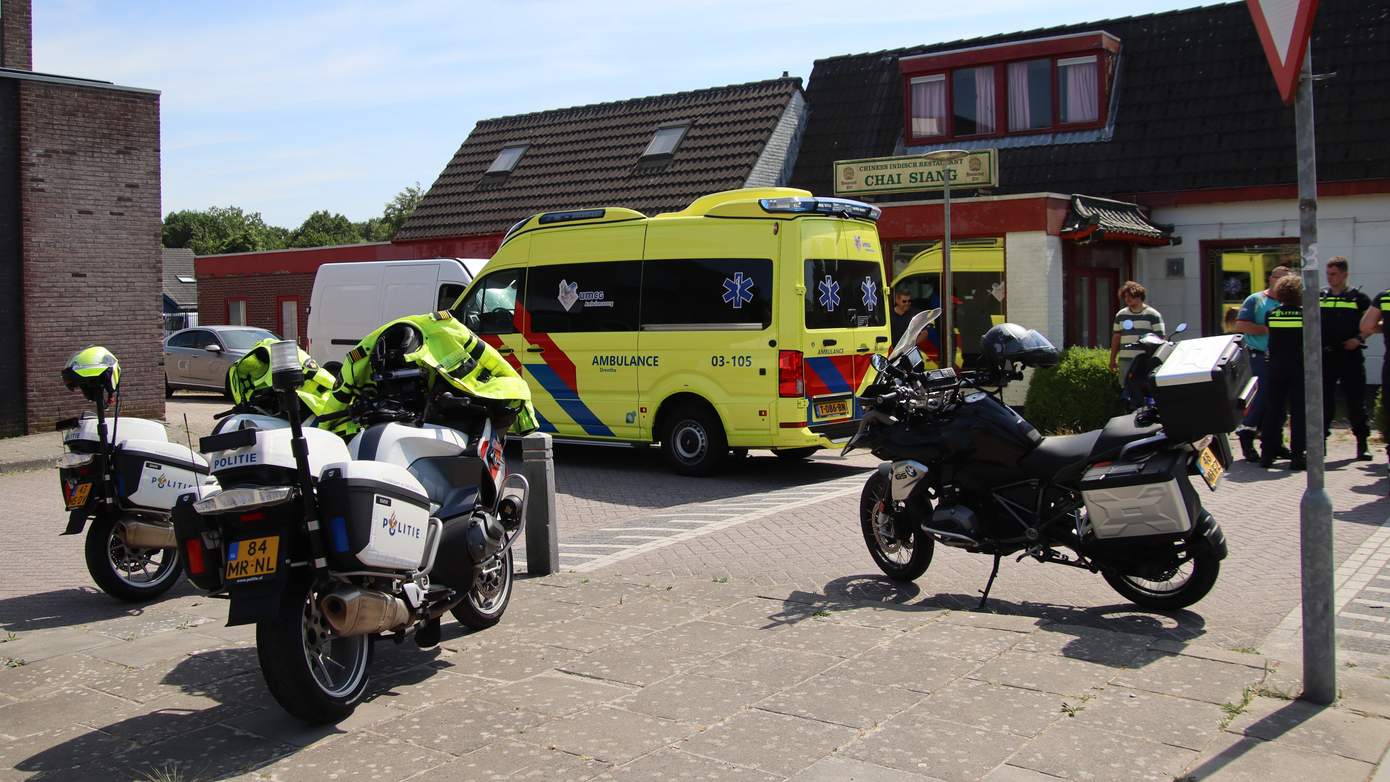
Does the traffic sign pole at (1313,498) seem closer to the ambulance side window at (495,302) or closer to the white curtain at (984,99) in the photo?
the ambulance side window at (495,302)

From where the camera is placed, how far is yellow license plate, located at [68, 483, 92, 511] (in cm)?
730

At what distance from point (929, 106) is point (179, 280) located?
55.6 metres

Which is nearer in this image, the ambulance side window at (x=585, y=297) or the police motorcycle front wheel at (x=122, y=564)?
the police motorcycle front wheel at (x=122, y=564)

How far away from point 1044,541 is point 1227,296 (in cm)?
1451

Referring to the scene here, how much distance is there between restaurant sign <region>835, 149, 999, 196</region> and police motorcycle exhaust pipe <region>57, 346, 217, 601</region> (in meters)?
13.0

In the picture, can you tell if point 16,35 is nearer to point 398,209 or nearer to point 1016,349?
point 1016,349

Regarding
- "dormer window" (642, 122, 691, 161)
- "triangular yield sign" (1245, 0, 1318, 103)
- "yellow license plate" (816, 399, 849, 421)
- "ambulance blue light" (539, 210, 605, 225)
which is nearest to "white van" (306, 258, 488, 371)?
"ambulance blue light" (539, 210, 605, 225)

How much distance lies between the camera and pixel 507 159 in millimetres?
27812

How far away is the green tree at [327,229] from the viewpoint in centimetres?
9094

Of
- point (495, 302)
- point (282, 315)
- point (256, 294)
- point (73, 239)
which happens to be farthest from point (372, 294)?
point (256, 294)

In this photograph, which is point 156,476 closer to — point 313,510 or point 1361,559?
point 313,510

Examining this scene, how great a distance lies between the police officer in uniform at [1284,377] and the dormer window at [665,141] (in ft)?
51.2

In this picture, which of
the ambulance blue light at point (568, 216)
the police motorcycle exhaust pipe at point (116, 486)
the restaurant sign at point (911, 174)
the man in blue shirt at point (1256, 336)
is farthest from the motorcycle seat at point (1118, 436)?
the restaurant sign at point (911, 174)

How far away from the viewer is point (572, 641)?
20.3 feet
